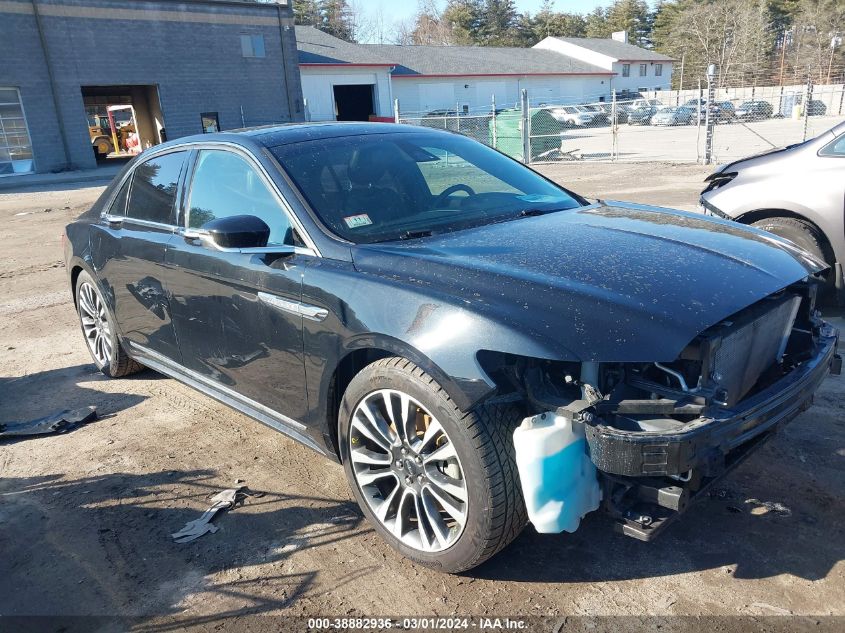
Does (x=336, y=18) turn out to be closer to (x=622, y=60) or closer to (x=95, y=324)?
(x=622, y=60)

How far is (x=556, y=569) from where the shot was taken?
2730 mm

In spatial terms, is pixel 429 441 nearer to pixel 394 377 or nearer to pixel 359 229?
pixel 394 377

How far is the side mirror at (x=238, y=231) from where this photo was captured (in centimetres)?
309

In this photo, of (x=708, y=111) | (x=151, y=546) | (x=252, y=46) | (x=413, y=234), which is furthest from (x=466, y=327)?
(x=252, y=46)

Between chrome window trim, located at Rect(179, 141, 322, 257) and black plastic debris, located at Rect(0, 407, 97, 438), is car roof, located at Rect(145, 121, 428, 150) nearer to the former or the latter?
chrome window trim, located at Rect(179, 141, 322, 257)

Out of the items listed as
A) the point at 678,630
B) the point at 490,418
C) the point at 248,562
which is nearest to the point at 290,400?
the point at 248,562

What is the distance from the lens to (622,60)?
66.9 meters

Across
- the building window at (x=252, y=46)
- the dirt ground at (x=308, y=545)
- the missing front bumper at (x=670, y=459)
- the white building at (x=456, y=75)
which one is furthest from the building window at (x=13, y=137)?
the missing front bumper at (x=670, y=459)

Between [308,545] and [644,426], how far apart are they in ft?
5.21

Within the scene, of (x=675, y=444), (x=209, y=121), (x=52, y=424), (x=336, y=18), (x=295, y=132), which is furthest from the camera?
(x=336, y=18)

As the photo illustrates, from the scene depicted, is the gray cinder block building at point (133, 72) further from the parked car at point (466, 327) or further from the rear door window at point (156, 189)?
the parked car at point (466, 327)

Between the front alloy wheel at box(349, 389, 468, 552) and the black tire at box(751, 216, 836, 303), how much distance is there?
392cm

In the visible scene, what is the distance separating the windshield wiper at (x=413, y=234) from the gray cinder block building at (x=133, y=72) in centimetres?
3202

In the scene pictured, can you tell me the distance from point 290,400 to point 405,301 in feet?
3.15
